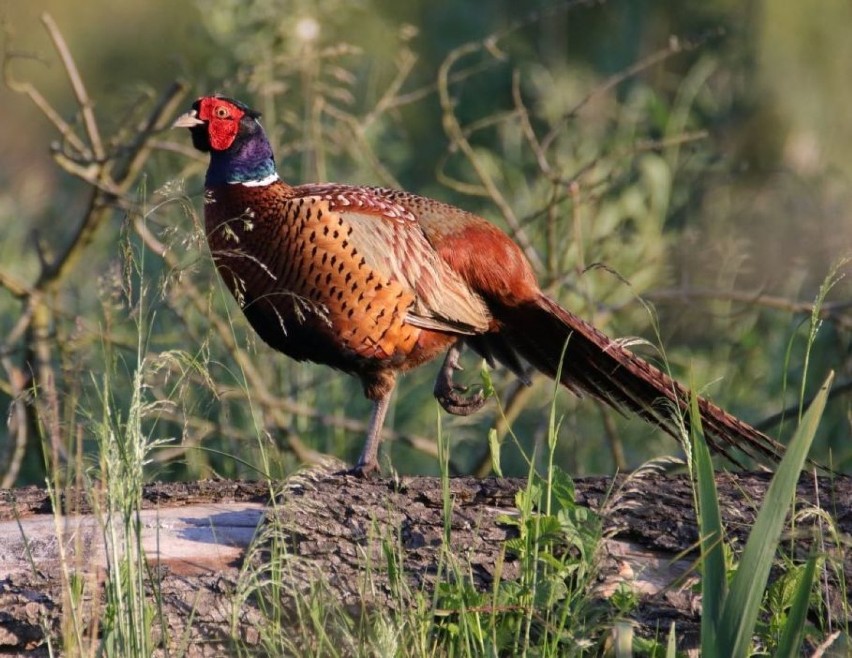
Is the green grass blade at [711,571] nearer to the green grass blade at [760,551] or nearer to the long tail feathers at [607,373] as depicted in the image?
the green grass blade at [760,551]

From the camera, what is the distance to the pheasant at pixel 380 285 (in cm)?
377

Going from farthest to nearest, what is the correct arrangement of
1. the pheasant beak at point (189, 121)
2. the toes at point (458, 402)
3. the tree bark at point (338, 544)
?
1. the toes at point (458, 402)
2. the pheasant beak at point (189, 121)
3. the tree bark at point (338, 544)

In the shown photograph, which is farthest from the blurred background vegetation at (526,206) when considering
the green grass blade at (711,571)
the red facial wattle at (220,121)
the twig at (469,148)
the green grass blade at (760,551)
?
the green grass blade at (760,551)

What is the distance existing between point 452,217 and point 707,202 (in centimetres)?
343

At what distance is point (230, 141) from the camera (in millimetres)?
4066

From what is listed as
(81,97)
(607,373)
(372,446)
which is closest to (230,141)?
(81,97)

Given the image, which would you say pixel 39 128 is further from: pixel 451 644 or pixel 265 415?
pixel 451 644

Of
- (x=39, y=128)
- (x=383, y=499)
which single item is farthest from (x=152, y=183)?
(x=39, y=128)

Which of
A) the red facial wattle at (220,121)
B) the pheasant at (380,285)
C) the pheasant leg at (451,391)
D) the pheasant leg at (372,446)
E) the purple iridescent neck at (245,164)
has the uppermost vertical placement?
the red facial wattle at (220,121)

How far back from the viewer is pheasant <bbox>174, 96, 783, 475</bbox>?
3770mm

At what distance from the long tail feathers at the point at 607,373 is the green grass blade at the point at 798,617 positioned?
111 cm

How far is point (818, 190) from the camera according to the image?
669cm

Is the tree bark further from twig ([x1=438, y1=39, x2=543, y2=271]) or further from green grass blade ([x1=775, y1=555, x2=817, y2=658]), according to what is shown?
twig ([x1=438, y1=39, x2=543, y2=271])

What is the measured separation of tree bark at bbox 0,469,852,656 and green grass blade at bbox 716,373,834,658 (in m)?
0.31
